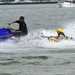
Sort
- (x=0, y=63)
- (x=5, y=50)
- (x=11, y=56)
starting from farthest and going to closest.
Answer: (x=5, y=50) → (x=11, y=56) → (x=0, y=63)

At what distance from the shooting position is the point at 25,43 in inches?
1083

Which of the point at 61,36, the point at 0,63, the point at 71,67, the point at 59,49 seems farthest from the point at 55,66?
the point at 61,36

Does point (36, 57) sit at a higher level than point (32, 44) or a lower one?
higher

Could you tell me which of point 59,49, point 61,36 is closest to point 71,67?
point 59,49

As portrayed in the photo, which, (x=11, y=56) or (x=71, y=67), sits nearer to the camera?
(x=71, y=67)

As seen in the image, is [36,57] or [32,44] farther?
[32,44]

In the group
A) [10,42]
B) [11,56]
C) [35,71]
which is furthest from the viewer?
[10,42]

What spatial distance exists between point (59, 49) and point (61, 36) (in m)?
2.00

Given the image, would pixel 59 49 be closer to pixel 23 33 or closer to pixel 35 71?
pixel 23 33

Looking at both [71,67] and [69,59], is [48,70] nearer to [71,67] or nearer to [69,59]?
[71,67]

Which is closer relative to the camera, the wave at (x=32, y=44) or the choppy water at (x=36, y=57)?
the choppy water at (x=36, y=57)

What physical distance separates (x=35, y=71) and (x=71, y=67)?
1587 millimetres

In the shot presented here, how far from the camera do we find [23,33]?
27.6 metres

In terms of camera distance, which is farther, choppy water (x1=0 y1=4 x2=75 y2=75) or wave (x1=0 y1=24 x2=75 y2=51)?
wave (x1=0 y1=24 x2=75 y2=51)
